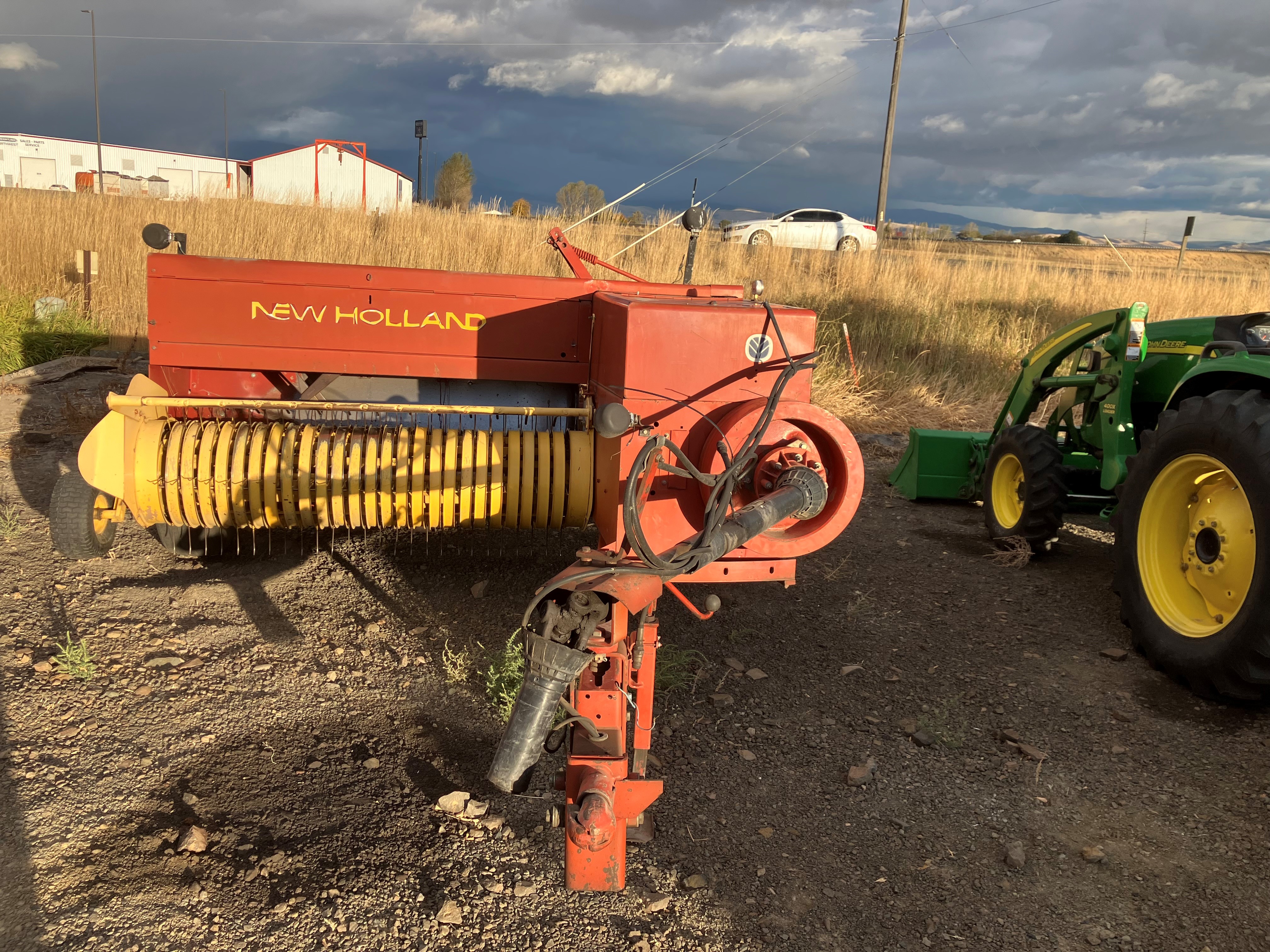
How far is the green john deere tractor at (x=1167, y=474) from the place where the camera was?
3023 mm

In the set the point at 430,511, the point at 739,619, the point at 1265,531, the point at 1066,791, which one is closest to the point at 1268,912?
the point at 1066,791

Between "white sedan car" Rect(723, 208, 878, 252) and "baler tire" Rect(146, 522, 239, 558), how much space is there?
1179 cm

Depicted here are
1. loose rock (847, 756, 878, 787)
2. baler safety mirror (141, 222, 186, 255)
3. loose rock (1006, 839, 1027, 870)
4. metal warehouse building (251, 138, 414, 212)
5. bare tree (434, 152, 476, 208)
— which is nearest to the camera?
loose rock (1006, 839, 1027, 870)

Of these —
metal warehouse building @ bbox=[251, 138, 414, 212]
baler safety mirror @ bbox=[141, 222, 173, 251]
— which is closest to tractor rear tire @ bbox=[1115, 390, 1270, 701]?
baler safety mirror @ bbox=[141, 222, 173, 251]

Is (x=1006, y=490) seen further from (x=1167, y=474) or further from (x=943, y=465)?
(x=1167, y=474)

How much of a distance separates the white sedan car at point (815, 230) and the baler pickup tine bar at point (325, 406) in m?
12.3

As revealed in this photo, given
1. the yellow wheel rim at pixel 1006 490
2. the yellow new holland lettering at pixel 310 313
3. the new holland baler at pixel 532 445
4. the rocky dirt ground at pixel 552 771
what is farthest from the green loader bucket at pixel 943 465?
the yellow new holland lettering at pixel 310 313

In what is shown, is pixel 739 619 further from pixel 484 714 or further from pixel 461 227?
pixel 461 227

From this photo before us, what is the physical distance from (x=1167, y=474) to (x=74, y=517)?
413cm

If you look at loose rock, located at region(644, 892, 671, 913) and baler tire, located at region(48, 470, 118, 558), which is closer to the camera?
loose rock, located at region(644, 892, 671, 913)

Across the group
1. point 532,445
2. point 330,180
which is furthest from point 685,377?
point 330,180

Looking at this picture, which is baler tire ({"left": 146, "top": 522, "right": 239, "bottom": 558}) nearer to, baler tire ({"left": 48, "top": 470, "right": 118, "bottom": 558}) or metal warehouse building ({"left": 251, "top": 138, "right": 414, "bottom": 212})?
baler tire ({"left": 48, "top": 470, "right": 118, "bottom": 558})

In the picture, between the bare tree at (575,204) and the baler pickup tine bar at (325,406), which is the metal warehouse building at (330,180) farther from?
the baler pickup tine bar at (325,406)

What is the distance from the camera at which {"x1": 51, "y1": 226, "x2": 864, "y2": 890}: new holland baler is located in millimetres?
2010
